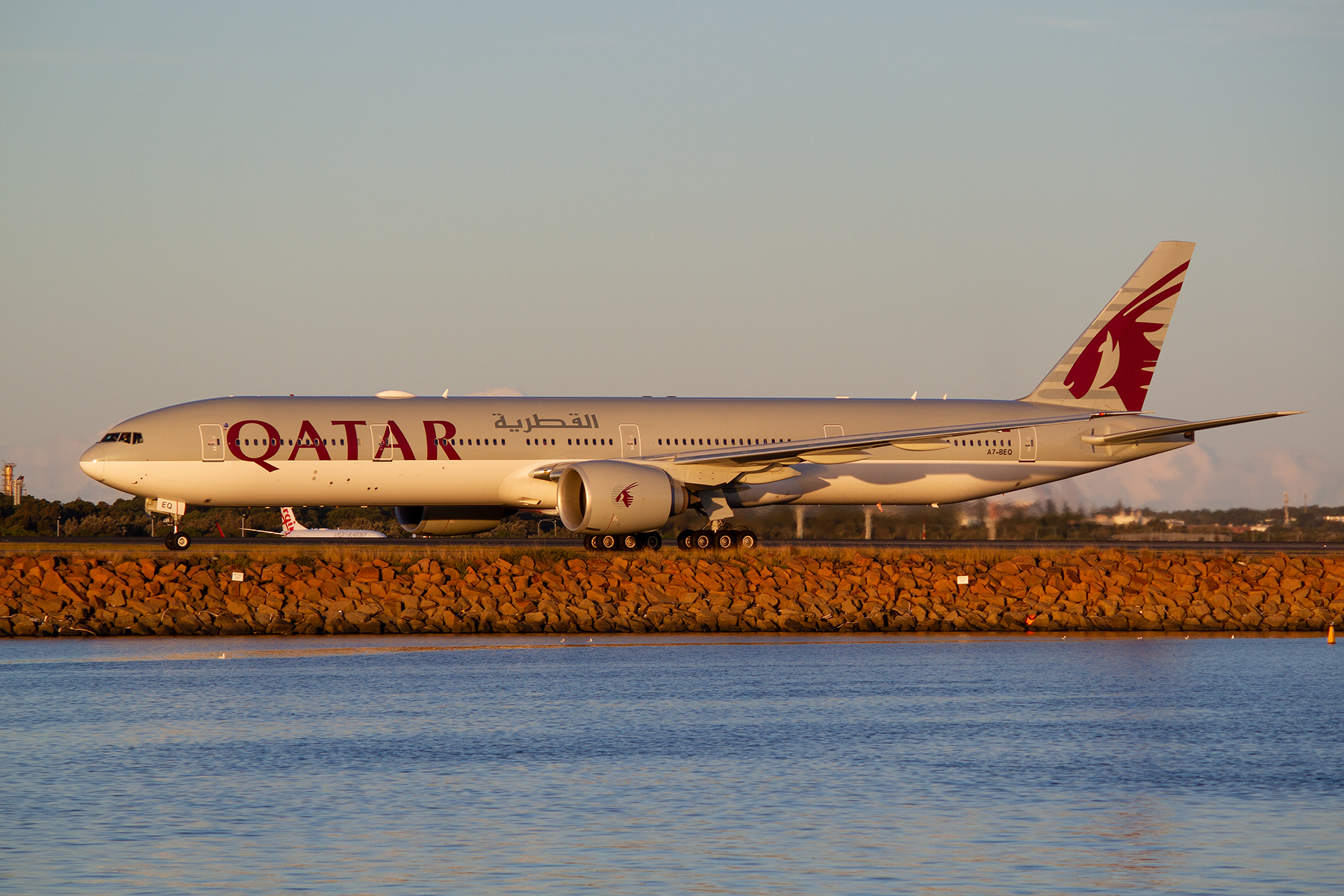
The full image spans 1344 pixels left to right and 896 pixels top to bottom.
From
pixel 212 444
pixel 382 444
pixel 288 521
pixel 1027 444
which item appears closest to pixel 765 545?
pixel 1027 444

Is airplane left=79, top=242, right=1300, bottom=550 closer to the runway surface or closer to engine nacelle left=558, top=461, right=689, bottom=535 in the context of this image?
engine nacelle left=558, top=461, right=689, bottom=535

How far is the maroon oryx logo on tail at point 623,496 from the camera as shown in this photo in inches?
1576

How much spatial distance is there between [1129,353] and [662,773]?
36354 mm

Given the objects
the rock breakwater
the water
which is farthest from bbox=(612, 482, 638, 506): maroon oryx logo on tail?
the water

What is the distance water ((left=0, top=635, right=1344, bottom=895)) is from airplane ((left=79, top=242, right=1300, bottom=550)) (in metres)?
10.3

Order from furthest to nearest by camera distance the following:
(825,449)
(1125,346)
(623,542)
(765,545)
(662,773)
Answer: (1125,346) → (765,545) → (825,449) → (623,542) → (662,773)

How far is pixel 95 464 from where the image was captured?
136ft

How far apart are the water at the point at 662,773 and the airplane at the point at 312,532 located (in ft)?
105

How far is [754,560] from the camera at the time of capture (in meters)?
39.9

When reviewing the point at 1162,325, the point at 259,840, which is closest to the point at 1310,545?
the point at 1162,325

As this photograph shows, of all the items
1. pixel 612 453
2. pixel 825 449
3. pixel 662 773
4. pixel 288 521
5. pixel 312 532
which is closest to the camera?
pixel 662 773

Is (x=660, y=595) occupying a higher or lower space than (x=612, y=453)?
lower

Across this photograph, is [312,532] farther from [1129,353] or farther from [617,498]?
[1129,353]

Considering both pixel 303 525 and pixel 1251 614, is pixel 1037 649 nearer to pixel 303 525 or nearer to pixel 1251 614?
pixel 1251 614
